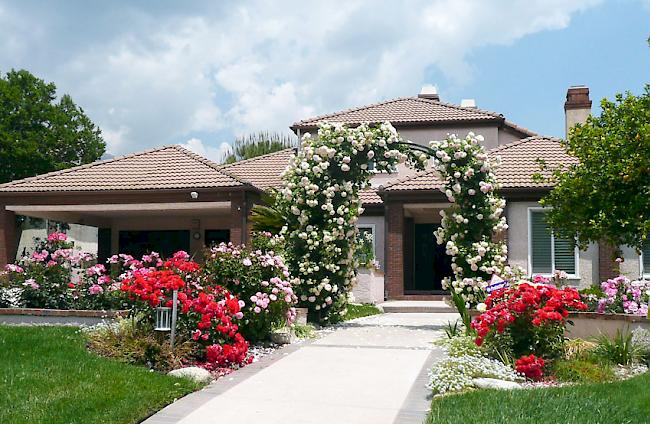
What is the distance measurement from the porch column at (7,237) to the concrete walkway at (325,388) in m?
13.3

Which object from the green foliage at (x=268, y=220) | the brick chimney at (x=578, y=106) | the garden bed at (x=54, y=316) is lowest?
the garden bed at (x=54, y=316)

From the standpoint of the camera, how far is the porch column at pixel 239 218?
20.6m

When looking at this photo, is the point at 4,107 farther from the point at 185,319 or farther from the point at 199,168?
the point at 185,319

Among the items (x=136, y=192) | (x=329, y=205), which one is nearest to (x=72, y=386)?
(x=329, y=205)

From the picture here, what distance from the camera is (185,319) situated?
9805 mm

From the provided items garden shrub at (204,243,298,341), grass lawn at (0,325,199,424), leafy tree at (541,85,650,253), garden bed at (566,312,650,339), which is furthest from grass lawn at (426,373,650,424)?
leafy tree at (541,85,650,253)

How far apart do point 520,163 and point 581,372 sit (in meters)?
13.3

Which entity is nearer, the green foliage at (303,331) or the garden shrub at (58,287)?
the garden shrub at (58,287)

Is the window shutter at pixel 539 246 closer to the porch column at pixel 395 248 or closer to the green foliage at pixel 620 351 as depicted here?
the porch column at pixel 395 248

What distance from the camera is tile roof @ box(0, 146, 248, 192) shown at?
21.3 metres

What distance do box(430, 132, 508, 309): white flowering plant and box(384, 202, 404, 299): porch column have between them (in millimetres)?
7134

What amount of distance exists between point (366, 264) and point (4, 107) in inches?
1338

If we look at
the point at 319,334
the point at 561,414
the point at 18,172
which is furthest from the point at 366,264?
the point at 18,172

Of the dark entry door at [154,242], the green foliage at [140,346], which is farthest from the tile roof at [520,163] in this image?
the green foliage at [140,346]
